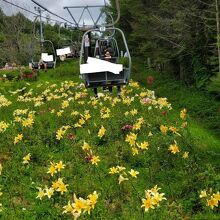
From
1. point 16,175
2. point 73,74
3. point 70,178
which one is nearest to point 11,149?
point 16,175

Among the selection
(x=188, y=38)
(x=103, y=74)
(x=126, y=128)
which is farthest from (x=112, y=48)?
(x=188, y=38)

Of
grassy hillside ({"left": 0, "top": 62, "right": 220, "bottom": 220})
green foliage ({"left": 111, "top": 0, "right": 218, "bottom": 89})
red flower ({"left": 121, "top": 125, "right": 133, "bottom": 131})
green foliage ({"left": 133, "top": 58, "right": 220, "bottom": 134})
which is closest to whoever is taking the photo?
grassy hillside ({"left": 0, "top": 62, "right": 220, "bottom": 220})

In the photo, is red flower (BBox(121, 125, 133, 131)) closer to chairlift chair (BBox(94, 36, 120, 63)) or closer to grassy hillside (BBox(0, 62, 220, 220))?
grassy hillside (BBox(0, 62, 220, 220))

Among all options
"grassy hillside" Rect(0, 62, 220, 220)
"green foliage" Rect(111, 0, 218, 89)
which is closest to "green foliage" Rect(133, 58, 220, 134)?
"green foliage" Rect(111, 0, 218, 89)

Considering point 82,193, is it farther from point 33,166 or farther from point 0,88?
point 0,88

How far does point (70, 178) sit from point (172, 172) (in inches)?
69.7

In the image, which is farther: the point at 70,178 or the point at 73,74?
the point at 73,74

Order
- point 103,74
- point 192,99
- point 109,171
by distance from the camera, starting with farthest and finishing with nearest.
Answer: point 192,99 → point 103,74 → point 109,171

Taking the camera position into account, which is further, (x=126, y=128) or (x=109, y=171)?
(x=126, y=128)

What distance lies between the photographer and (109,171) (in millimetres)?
7953

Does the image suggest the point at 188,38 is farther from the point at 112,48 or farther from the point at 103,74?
the point at 103,74

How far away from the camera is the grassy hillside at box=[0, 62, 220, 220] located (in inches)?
239

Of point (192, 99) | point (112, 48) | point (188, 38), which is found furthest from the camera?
point (188, 38)

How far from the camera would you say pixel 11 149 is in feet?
30.6
